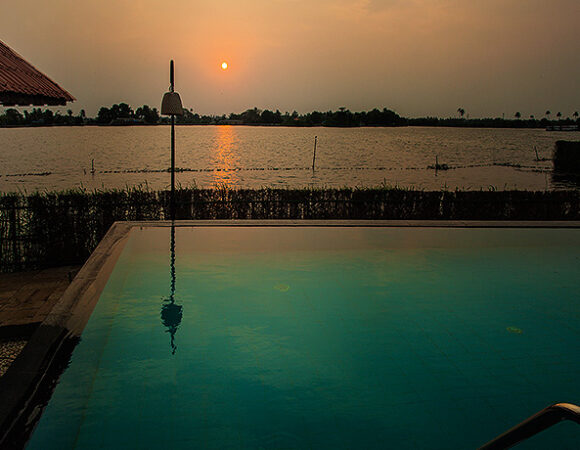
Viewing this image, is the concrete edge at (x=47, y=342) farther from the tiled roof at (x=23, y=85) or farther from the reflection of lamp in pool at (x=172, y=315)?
the tiled roof at (x=23, y=85)

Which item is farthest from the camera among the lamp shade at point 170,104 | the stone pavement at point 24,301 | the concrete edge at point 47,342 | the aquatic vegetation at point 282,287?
the lamp shade at point 170,104

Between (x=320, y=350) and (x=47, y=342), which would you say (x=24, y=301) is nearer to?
(x=47, y=342)

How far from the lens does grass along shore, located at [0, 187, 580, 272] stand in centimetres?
756

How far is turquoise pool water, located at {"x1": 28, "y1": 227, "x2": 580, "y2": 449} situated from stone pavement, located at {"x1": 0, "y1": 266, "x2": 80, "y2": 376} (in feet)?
2.43

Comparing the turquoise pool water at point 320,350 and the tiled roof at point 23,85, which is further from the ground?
the tiled roof at point 23,85

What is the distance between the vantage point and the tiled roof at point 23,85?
12.5ft

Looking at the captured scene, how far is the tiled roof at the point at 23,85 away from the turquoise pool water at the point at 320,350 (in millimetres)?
1926

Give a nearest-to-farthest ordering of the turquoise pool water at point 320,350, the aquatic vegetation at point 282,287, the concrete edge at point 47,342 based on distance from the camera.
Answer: the concrete edge at point 47,342
the turquoise pool water at point 320,350
the aquatic vegetation at point 282,287

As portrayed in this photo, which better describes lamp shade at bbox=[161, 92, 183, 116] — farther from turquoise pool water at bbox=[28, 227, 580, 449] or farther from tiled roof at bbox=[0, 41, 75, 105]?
tiled roof at bbox=[0, 41, 75, 105]

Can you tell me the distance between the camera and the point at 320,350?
13.3ft

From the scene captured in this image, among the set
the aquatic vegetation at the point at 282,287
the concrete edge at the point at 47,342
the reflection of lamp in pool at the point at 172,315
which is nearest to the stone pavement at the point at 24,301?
the concrete edge at the point at 47,342

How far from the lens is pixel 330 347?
411 centimetres

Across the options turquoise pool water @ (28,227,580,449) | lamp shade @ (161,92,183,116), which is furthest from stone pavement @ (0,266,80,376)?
lamp shade @ (161,92,183,116)

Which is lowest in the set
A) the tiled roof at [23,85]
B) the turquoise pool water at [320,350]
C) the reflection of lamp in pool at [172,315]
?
the reflection of lamp in pool at [172,315]
